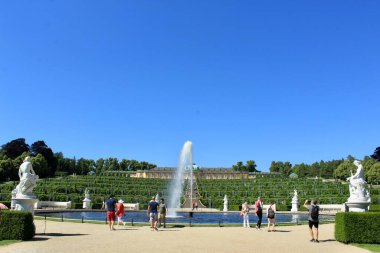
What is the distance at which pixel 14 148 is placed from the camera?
10662 centimetres

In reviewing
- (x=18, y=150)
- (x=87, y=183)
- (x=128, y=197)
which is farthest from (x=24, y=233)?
(x=18, y=150)

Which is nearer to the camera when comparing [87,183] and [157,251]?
[157,251]

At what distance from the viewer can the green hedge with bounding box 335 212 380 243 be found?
14195 mm

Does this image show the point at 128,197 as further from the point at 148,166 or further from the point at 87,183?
the point at 148,166

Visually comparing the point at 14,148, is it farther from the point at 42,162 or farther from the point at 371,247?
the point at 371,247

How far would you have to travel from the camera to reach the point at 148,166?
598 feet

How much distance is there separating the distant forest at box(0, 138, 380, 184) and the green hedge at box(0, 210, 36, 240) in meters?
70.0

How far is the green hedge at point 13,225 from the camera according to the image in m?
13.5

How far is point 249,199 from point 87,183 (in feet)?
104

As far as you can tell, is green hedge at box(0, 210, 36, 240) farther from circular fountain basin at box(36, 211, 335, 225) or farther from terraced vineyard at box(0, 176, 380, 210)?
terraced vineyard at box(0, 176, 380, 210)

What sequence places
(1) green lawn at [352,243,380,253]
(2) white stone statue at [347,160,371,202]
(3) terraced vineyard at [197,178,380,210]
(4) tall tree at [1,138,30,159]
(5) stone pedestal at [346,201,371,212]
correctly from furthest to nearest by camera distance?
(4) tall tree at [1,138,30,159]
(3) terraced vineyard at [197,178,380,210]
(2) white stone statue at [347,160,371,202]
(5) stone pedestal at [346,201,371,212]
(1) green lawn at [352,243,380,253]

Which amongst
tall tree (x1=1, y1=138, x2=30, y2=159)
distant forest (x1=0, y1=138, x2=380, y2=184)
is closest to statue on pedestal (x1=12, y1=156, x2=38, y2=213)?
distant forest (x1=0, y1=138, x2=380, y2=184)

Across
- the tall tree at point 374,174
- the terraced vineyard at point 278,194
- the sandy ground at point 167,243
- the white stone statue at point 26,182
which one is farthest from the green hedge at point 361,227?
the tall tree at point 374,174

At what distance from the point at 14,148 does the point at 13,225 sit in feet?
338
